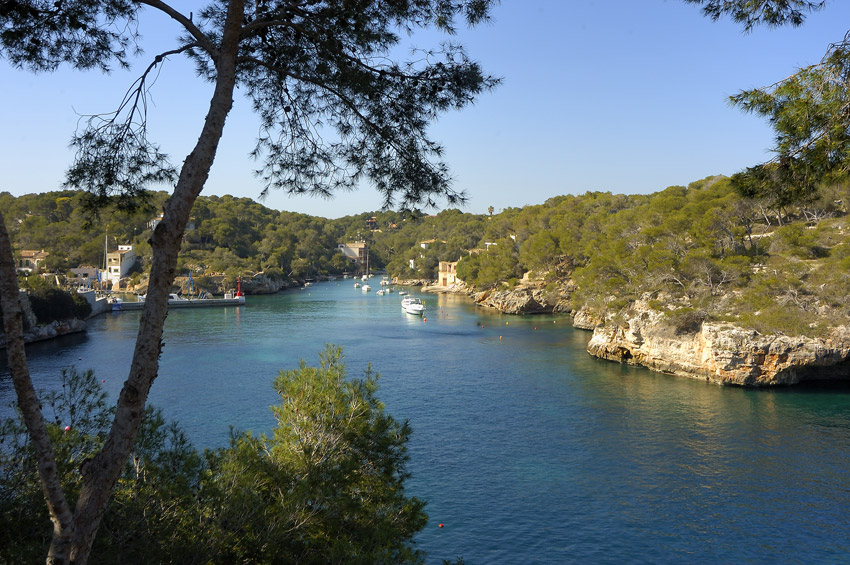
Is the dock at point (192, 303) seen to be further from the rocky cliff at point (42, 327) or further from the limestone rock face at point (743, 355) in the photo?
the limestone rock face at point (743, 355)

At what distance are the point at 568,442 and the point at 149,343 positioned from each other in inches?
557

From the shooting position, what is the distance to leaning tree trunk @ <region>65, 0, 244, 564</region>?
3176mm

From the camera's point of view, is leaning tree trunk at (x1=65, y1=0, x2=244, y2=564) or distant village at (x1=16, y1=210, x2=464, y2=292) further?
distant village at (x1=16, y1=210, x2=464, y2=292)

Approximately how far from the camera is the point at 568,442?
15898 millimetres

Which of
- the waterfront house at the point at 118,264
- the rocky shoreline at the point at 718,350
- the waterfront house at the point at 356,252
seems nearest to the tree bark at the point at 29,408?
the rocky shoreline at the point at 718,350

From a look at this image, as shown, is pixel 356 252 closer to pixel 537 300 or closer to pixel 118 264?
pixel 118 264

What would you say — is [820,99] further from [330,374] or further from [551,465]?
[551,465]

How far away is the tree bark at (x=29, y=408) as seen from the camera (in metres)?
3.04

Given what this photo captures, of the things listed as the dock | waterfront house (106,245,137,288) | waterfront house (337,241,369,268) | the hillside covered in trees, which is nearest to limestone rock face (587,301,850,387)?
the hillside covered in trees

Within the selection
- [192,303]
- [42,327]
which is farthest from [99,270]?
[42,327]

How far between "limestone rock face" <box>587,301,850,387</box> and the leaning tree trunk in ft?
69.6

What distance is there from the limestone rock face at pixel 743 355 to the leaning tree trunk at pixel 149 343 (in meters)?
21.2

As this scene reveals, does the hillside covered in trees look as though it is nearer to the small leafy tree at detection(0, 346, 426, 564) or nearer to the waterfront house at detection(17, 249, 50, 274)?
the waterfront house at detection(17, 249, 50, 274)

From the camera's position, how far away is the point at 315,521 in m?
6.02
